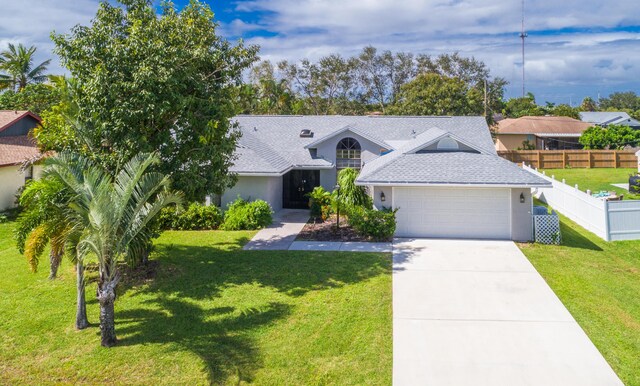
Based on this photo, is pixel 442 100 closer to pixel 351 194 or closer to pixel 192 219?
pixel 351 194

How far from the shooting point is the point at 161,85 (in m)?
11.1

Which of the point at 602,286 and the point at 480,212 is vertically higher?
the point at 480,212

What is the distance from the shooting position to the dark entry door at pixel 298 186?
23.0 m

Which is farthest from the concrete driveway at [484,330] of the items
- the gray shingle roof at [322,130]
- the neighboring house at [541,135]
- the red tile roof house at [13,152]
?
the neighboring house at [541,135]

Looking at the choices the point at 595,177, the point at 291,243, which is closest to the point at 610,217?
the point at 291,243

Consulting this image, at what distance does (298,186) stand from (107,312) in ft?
51.2

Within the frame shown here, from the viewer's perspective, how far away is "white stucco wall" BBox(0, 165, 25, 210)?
20217 millimetres

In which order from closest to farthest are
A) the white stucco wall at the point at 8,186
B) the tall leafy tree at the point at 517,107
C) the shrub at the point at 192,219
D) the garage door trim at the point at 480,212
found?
the garage door trim at the point at 480,212
the shrub at the point at 192,219
the white stucco wall at the point at 8,186
the tall leafy tree at the point at 517,107

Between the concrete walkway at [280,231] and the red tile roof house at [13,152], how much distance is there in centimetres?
1056

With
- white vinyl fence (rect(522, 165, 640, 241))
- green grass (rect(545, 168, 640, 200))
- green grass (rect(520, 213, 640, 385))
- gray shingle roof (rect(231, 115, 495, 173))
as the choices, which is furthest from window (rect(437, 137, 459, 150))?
green grass (rect(545, 168, 640, 200))

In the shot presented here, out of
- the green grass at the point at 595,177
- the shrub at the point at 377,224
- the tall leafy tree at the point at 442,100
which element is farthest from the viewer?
the tall leafy tree at the point at 442,100

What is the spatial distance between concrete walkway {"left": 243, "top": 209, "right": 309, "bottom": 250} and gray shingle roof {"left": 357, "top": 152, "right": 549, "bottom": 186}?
356cm

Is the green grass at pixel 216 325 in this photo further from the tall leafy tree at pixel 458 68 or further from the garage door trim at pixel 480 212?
the tall leafy tree at pixel 458 68

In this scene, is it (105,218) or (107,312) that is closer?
(105,218)
